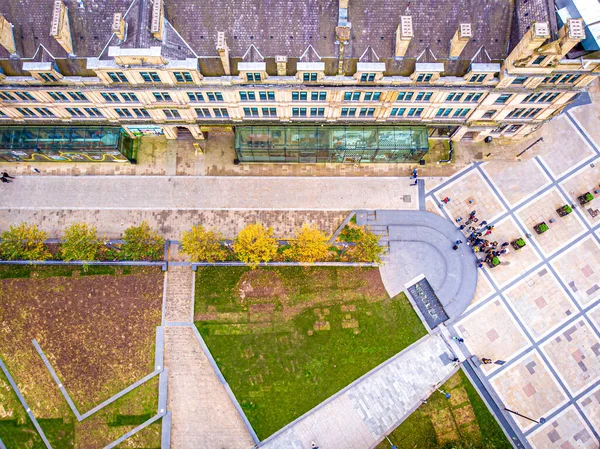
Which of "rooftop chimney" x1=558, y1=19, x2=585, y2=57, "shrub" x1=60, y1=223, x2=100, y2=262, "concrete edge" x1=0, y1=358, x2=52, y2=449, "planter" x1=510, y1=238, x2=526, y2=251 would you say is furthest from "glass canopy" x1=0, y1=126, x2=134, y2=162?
"planter" x1=510, y1=238, x2=526, y2=251

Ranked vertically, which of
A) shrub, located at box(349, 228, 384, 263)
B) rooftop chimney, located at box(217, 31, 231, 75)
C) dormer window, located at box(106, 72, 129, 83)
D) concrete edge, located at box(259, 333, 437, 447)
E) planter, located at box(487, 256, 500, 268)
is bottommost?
concrete edge, located at box(259, 333, 437, 447)

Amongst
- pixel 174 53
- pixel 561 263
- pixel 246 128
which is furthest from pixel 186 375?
pixel 561 263

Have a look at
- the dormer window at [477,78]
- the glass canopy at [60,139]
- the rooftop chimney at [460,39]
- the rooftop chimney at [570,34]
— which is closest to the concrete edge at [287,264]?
the glass canopy at [60,139]

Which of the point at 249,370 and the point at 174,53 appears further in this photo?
the point at 249,370

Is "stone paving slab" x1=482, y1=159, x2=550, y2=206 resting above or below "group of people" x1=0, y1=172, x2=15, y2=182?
below

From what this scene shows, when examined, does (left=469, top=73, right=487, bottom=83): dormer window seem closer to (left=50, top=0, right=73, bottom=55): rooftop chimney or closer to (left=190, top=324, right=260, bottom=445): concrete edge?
(left=50, top=0, right=73, bottom=55): rooftop chimney

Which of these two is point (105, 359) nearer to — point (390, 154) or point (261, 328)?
point (261, 328)
